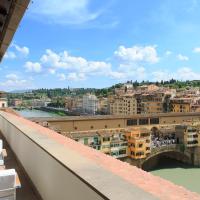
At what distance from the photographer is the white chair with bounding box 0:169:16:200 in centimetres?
155

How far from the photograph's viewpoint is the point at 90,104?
5653 cm

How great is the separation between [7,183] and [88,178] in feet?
1.63

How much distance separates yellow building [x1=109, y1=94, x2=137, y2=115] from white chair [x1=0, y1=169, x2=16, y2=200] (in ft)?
134

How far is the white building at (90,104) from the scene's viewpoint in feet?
181

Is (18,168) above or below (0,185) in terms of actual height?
below

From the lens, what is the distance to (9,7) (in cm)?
205

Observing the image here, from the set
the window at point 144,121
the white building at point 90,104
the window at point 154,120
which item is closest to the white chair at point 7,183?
the window at point 144,121

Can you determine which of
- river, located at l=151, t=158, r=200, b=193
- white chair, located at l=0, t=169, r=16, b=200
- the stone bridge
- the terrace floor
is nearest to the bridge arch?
the stone bridge

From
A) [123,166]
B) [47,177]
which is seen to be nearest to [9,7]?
[47,177]

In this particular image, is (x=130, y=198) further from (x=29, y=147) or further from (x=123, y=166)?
(x=29, y=147)

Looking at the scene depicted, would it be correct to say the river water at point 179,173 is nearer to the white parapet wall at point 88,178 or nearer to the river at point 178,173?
the river at point 178,173

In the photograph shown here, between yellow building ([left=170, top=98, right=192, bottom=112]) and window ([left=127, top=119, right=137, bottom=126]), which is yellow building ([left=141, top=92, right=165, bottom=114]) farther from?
window ([left=127, top=119, right=137, bottom=126])

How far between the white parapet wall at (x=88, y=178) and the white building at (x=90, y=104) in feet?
173

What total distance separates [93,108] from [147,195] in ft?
179
